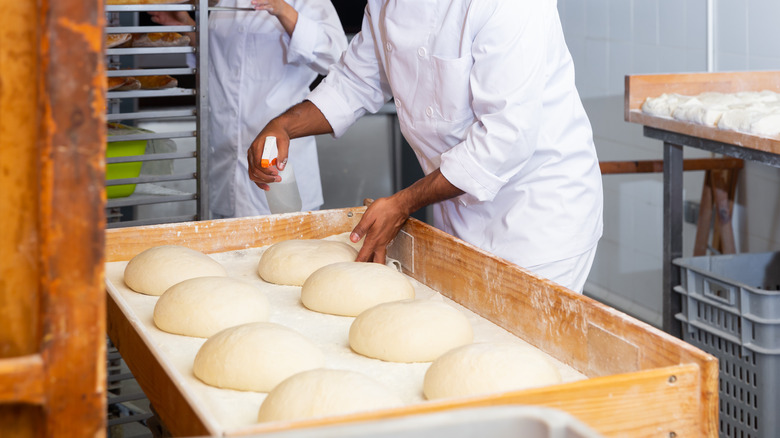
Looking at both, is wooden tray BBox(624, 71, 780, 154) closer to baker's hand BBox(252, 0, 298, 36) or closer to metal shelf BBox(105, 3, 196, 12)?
baker's hand BBox(252, 0, 298, 36)

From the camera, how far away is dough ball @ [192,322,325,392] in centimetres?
121

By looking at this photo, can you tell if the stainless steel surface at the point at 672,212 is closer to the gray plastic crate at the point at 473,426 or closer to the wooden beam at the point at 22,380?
the gray plastic crate at the point at 473,426

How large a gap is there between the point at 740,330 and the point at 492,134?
3.34 feet

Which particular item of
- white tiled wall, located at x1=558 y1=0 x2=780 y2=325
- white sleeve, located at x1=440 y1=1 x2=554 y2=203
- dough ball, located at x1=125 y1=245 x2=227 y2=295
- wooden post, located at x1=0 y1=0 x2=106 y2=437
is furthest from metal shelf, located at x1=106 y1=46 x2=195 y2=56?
white tiled wall, located at x1=558 y1=0 x2=780 y2=325

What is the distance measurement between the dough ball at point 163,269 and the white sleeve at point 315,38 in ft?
3.62

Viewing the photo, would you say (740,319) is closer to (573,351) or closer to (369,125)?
(573,351)

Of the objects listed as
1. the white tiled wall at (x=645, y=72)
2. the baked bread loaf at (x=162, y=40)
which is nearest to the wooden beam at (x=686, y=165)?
the white tiled wall at (x=645, y=72)

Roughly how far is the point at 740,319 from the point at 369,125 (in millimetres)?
2009

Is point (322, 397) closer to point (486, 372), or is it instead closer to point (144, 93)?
point (486, 372)

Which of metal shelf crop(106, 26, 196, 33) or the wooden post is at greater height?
metal shelf crop(106, 26, 196, 33)

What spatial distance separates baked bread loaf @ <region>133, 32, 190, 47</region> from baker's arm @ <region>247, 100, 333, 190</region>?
18.4 inches

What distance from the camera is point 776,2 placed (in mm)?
2969

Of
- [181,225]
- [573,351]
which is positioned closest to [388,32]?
[181,225]

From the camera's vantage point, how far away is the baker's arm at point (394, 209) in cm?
175
